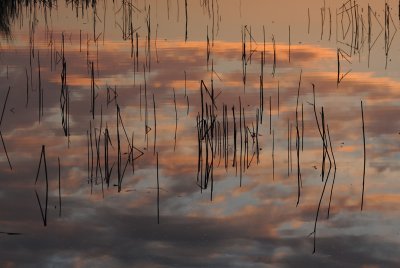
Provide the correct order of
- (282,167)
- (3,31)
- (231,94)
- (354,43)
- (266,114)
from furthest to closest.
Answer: (3,31) < (354,43) < (231,94) < (266,114) < (282,167)

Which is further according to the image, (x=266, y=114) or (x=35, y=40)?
(x=35, y=40)

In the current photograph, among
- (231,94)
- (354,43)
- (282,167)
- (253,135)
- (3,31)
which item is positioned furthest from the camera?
(3,31)

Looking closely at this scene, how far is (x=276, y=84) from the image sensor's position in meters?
11.2

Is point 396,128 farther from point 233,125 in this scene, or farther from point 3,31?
point 3,31

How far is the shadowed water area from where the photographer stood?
20.3 feet

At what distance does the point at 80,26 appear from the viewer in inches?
632

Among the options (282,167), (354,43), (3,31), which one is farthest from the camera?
(3,31)

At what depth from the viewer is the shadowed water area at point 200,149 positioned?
20.3 feet

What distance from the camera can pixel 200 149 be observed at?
805 cm

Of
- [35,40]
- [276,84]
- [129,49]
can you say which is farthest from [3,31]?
[276,84]

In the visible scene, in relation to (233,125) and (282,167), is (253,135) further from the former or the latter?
(282,167)

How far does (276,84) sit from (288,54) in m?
2.11

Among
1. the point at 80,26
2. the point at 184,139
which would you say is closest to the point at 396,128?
the point at 184,139

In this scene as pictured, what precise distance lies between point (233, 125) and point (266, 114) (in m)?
0.68
